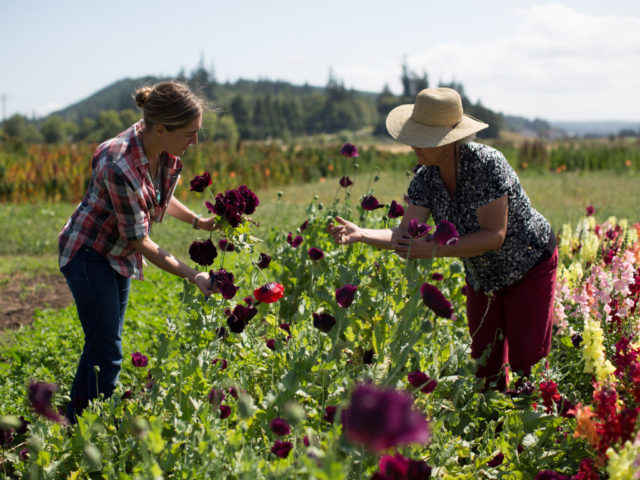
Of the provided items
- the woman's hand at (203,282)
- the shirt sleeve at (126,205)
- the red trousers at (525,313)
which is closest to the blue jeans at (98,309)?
the shirt sleeve at (126,205)

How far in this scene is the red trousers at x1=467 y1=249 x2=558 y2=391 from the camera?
2.45 meters

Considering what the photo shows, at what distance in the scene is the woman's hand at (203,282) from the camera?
1.90 metres

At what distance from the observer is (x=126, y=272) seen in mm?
2283

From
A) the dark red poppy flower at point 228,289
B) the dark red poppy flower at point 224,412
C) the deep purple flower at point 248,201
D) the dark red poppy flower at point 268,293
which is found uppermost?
the deep purple flower at point 248,201

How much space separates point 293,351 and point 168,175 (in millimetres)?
1116

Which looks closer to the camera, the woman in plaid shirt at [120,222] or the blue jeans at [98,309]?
the woman in plaid shirt at [120,222]

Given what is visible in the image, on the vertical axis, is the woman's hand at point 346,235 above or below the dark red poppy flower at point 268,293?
above

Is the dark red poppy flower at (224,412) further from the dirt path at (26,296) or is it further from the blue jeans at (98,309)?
the dirt path at (26,296)

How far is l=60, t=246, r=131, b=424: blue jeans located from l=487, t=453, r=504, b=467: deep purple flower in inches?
67.9

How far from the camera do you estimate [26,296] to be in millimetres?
4820

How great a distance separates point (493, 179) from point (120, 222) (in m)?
1.67

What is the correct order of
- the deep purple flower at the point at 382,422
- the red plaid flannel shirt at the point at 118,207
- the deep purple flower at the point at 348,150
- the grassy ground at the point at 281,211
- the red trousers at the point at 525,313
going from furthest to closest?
the grassy ground at the point at 281,211
the deep purple flower at the point at 348,150
the red trousers at the point at 525,313
the red plaid flannel shirt at the point at 118,207
the deep purple flower at the point at 382,422

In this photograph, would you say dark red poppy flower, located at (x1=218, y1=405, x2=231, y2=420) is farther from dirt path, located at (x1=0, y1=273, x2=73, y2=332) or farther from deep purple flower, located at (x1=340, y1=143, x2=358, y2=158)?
dirt path, located at (x1=0, y1=273, x2=73, y2=332)

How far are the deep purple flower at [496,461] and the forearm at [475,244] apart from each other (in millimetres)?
829
